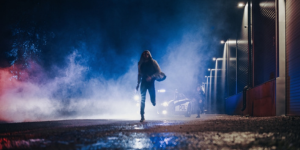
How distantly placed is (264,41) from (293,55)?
363cm

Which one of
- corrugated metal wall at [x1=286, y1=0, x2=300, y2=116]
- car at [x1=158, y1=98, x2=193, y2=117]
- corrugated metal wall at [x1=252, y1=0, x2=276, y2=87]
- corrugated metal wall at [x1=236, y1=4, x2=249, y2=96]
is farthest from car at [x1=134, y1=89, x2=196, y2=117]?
corrugated metal wall at [x1=286, y1=0, x2=300, y2=116]

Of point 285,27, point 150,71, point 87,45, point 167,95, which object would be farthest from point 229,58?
point 150,71

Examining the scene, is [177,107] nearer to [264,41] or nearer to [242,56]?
[242,56]

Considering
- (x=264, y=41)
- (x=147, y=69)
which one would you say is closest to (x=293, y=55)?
(x=264, y=41)

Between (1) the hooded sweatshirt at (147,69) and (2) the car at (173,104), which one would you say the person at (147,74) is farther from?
(2) the car at (173,104)

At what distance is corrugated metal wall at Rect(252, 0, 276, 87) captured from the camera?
1059 cm

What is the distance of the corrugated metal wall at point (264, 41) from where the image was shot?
1059cm

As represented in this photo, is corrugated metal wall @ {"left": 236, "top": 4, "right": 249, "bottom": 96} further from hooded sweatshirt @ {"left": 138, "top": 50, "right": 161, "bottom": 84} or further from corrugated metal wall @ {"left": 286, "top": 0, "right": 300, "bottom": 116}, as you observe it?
hooded sweatshirt @ {"left": 138, "top": 50, "right": 161, "bottom": 84}

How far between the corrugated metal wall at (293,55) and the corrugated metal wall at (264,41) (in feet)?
4.91

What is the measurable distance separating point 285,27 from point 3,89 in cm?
1384

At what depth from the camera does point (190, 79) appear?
127 feet

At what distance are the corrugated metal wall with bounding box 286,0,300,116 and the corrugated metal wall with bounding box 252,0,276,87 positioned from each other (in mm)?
1498

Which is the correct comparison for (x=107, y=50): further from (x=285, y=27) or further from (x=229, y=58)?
(x=285, y=27)

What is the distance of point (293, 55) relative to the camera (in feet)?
27.5
